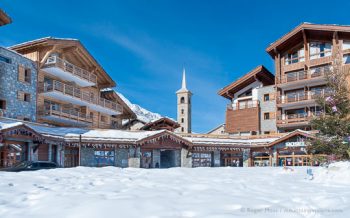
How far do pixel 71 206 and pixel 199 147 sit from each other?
25.2 m

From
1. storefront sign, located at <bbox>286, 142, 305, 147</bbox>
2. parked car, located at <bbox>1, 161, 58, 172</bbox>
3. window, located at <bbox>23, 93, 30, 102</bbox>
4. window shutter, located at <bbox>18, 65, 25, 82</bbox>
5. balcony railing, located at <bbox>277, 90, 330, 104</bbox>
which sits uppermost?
window shutter, located at <bbox>18, 65, 25, 82</bbox>

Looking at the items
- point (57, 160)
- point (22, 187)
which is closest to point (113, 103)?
point (57, 160)

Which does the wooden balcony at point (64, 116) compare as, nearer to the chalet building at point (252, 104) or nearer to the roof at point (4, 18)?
the roof at point (4, 18)

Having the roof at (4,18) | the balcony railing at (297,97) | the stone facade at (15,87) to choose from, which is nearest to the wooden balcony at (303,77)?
the balcony railing at (297,97)

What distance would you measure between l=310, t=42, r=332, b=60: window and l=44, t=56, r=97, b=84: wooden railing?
75.5ft

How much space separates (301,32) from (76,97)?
23.8 meters

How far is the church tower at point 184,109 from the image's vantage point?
61.3 metres

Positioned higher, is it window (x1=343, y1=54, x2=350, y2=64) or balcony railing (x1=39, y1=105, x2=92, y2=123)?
window (x1=343, y1=54, x2=350, y2=64)

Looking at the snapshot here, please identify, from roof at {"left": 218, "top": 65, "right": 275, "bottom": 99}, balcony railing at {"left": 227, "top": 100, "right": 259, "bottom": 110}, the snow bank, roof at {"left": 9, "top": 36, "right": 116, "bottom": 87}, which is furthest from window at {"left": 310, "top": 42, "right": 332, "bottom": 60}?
the snow bank

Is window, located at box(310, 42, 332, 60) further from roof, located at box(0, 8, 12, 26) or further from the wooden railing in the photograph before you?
roof, located at box(0, 8, 12, 26)

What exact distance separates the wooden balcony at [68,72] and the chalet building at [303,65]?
65.7 feet

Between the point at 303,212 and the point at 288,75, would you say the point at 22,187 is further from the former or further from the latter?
the point at 288,75

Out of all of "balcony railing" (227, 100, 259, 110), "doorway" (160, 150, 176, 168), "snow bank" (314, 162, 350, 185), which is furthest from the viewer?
"balcony railing" (227, 100, 259, 110)

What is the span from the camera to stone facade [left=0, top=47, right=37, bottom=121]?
24188 mm
